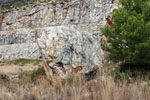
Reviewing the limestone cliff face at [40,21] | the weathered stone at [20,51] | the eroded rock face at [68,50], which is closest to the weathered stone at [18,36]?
the limestone cliff face at [40,21]

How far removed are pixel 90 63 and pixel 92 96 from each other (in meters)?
4.79

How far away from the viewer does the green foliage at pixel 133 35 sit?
6.60 meters

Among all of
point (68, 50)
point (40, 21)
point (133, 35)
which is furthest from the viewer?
point (40, 21)

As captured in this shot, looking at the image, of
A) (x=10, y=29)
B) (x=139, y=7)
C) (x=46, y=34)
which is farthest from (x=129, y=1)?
(x=10, y=29)

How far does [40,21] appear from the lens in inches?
1533

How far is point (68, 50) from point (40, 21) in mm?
32781

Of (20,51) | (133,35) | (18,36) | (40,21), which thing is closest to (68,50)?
(133,35)

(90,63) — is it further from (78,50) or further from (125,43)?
(125,43)

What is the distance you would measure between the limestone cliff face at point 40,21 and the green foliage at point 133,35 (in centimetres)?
2045

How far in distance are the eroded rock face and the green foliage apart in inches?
40.0

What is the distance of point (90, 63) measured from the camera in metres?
8.11

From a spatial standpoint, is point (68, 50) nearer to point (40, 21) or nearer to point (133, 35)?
point (133, 35)

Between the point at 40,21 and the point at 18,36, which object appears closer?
the point at 18,36

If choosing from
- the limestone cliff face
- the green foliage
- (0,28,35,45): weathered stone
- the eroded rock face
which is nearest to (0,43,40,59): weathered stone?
the limestone cliff face
